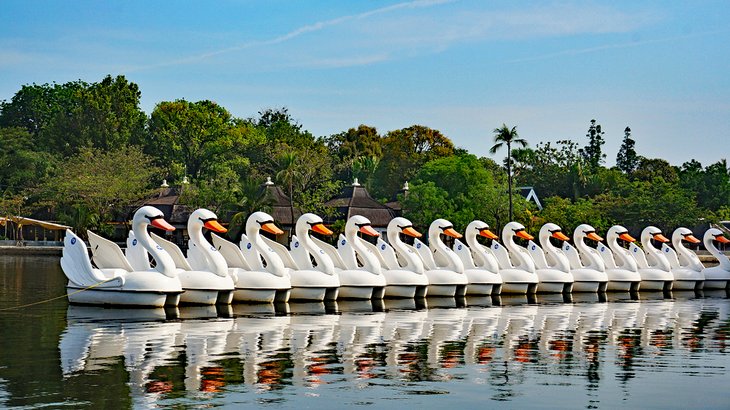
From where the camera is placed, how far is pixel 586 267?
1470 inches

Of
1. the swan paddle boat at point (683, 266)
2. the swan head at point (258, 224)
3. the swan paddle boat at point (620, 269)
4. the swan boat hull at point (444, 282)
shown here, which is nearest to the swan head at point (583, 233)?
the swan paddle boat at point (620, 269)

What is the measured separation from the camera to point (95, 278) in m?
26.9

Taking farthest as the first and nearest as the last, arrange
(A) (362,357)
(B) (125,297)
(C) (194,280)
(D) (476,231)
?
(D) (476,231) < (C) (194,280) < (B) (125,297) < (A) (362,357)

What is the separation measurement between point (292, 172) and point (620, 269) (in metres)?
29.2

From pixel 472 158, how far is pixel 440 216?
241 inches

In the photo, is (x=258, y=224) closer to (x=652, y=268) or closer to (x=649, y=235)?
(x=652, y=268)

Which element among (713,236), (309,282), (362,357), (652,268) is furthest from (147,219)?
(713,236)

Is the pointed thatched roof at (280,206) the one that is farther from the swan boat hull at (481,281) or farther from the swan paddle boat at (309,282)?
the swan paddle boat at (309,282)

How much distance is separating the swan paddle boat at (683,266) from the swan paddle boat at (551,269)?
5.22 m

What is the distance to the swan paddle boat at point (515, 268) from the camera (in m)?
34.4

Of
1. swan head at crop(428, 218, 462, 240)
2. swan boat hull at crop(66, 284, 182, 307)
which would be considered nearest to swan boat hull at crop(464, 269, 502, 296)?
swan head at crop(428, 218, 462, 240)

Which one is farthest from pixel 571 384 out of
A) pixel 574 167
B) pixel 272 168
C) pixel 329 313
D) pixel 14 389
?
pixel 574 167

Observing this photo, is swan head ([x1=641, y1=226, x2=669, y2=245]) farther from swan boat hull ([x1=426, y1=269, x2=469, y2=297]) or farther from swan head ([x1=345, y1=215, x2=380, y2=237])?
swan head ([x1=345, y1=215, x2=380, y2=237])

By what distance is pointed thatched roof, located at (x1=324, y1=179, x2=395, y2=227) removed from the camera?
68125 millimetres
